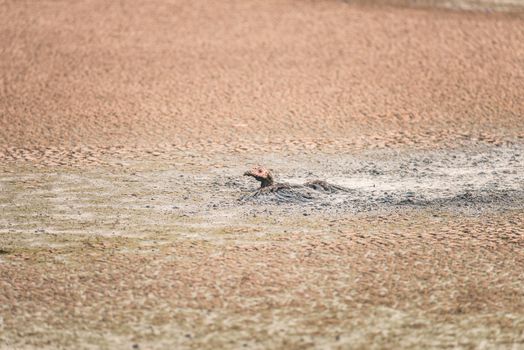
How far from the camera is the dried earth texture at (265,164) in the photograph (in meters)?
1.95

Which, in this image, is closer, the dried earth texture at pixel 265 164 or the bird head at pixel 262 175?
the dried earth texture at pixel 265 164

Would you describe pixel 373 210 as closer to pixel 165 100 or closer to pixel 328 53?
pixel 165 100

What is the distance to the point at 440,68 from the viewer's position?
143 inches

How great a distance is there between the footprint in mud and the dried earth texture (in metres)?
0.03

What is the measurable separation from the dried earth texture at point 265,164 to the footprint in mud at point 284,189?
1.2 inches

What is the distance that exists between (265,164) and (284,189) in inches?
10.5

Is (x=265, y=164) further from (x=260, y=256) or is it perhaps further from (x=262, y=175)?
(x=260, y=256)

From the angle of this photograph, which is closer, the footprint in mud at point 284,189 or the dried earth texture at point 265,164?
the dried earth texture at point 265,164

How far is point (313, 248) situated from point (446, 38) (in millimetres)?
1856

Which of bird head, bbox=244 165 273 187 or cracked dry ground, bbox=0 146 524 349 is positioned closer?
cracked dry ground, bbox=0 146 524 349

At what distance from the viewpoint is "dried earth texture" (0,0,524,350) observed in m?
1.95

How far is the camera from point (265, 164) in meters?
2.90

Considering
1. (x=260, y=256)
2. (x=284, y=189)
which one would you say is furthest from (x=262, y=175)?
(x=260, y=256)

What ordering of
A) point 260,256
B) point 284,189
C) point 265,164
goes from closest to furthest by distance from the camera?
point 260,256 < point 284,189 < point 265,164
